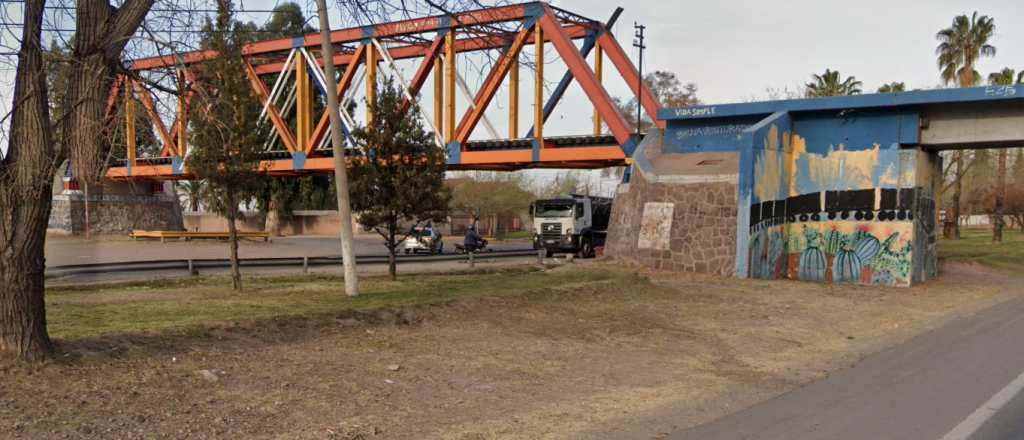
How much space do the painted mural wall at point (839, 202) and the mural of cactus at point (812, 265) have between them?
3cm

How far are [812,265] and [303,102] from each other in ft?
98.5

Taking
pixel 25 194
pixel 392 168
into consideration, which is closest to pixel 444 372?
pixel 25 194

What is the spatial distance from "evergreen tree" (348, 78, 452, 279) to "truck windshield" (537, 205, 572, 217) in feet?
57.6

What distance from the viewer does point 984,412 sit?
744 cm

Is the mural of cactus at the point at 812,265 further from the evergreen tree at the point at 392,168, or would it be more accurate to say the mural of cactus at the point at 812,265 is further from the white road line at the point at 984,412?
the white road line at the point at 984,412

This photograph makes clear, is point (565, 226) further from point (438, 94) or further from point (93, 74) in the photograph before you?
point (93, 74)

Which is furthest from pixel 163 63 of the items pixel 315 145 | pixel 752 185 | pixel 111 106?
pixel 315 145

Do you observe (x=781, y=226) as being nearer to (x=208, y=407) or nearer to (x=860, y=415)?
(x=860, y=415)

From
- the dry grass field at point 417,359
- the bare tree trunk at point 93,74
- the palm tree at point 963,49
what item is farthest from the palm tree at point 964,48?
A: the bare tree trunk at point 93,74

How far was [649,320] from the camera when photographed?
43.9 feet

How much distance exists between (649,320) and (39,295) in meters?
9.47

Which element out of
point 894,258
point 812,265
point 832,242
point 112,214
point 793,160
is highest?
point 793,160

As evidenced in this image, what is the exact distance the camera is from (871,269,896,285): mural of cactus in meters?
20.9

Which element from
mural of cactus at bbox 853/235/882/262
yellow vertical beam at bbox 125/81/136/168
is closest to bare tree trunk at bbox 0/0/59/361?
yellow vertical beam at bbox 125/81/136/168
